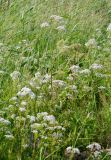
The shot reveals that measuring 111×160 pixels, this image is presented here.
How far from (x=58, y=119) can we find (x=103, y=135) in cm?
37

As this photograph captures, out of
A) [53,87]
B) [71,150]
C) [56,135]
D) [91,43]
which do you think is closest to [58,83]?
[53,87]

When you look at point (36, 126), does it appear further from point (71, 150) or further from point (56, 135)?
point (71, 150)

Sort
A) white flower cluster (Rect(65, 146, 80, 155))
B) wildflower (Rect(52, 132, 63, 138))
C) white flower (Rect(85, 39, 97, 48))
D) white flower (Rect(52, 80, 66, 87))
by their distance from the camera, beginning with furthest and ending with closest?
white flower (Rect(85, 39, 97, 48)) < white flower (Rect(52, 80, 66, 87)) < wildflower (Rect(52, 132, 63, 138)) < white flower cluster (Rect(65, 146, 80, 155))

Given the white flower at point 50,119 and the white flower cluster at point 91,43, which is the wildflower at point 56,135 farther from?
the white flower cluster at point 91,43

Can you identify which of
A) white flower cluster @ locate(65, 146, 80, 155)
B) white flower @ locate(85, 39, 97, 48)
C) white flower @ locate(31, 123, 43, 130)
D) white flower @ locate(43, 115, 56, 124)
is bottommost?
white flower cluster @ locate(65, 146, 80, 155)

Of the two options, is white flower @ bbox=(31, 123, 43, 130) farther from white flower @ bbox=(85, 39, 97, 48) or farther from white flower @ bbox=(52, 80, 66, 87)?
white flower @ bbox=(85, 39, 97, 48)

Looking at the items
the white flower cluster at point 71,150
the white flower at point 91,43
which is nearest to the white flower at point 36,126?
the white flower cluster at point 71,150

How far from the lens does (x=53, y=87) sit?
369cm

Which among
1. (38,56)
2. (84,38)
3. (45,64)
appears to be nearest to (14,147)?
(45,64)

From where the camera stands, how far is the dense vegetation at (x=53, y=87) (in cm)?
320

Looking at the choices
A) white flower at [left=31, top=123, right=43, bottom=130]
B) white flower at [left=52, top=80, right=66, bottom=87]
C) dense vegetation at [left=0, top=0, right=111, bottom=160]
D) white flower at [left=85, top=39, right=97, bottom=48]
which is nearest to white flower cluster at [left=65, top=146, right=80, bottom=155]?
dense vegetation at [left=0, top=0, right=111, bottom=160]

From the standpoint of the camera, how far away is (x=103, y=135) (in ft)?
11.9

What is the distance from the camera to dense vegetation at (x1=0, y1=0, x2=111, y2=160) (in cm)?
320

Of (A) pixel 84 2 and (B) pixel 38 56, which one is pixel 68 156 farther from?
(A) pixel 84 2
